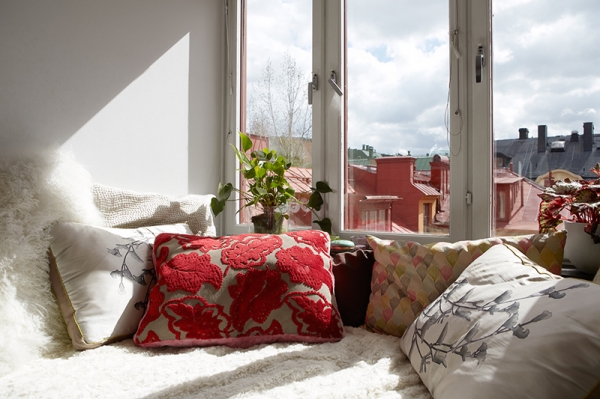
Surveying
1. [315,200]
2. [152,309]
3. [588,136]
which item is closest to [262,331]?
[152,309]

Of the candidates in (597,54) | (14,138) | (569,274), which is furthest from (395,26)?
(14,138)

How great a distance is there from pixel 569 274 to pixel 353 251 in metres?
0.72

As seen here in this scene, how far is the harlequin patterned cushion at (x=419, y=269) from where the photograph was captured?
1291 millimetres

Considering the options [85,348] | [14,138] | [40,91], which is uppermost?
[40,91]

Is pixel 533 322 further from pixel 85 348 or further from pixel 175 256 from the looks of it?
pixel 85 348

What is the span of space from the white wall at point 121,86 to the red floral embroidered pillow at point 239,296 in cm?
62

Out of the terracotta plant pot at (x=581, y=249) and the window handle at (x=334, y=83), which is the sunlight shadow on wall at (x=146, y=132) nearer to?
the window handle at (x=334, y=83)

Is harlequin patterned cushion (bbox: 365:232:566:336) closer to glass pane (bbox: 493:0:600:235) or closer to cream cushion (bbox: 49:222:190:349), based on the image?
glass pane (bbox: 493:0:600:235)

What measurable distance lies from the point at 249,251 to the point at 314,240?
238mm

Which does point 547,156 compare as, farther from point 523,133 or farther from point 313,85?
point 313,85

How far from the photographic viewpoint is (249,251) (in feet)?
4.90

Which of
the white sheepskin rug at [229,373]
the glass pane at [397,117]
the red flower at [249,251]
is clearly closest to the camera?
the white sheepskin rug at [229,373]

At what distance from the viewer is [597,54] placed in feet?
4.86

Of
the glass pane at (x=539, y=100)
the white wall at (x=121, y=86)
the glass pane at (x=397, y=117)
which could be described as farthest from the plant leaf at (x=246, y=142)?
the glass pane at (x=539, y=100)
